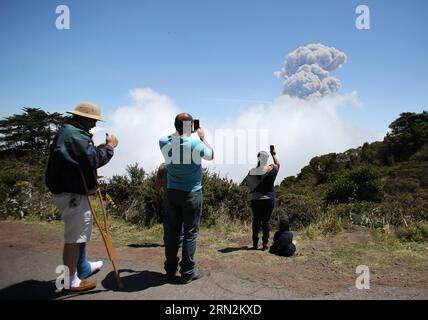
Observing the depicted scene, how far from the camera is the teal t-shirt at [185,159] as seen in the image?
4023 mm

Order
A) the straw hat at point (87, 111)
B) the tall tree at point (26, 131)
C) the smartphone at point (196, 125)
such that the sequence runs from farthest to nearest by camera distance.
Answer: the tall tree at point (26, 131) < the smartphone at point (196, 125) < the straw hat at point (87, 111)

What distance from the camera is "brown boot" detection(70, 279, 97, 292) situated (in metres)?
3.78

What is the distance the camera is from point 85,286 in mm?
3822

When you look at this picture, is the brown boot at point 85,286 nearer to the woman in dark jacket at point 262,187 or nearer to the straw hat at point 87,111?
the straw hat at point 87,111

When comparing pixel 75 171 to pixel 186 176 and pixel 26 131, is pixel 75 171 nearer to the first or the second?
pixel 186 176

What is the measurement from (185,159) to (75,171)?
119 centimetres

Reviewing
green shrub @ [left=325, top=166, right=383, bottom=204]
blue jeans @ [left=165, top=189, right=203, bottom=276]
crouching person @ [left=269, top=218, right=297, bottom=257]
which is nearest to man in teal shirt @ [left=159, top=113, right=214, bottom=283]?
blue jeans @ [left=165, top=189, right=203, bottom=276]

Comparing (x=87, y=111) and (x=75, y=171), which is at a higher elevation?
(x=87, y=111)

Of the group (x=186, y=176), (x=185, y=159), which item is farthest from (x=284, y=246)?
(x=185, y=159)

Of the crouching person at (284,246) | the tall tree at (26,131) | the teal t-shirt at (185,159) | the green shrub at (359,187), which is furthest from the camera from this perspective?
the tall tree at (26,131)

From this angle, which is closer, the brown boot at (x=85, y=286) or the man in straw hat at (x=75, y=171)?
the man in straw hat at (x=75, y=171)

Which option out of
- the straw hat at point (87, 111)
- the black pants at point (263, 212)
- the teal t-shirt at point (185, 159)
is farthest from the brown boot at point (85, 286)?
the black pants at point (263, 212)

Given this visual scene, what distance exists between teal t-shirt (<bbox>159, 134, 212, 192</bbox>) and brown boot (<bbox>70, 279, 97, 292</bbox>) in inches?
53.9
